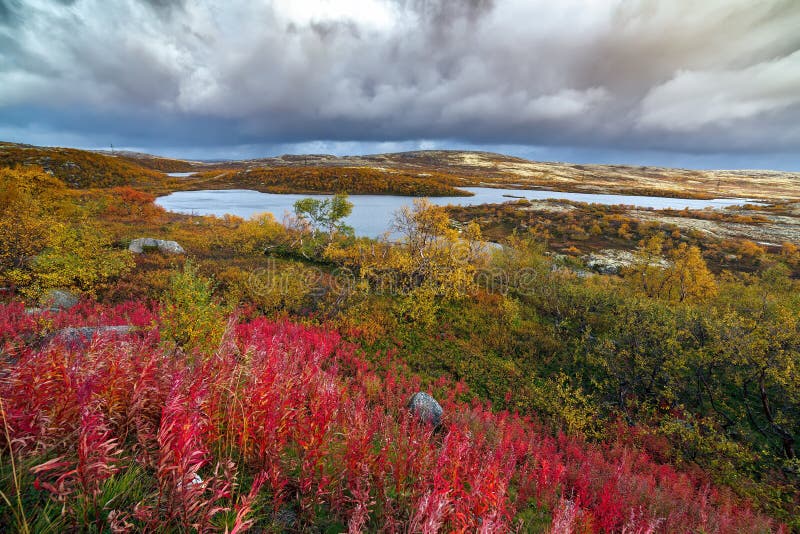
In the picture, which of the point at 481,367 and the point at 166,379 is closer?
the point at 166,379

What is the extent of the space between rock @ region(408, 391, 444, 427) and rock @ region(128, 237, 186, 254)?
2917 cm

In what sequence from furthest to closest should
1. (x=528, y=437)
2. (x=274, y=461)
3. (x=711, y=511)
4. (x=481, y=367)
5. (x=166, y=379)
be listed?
(x=481, y=367), (x=528, y=437), (x=711, y=511), (x=166, y=379), (x=274, y=461)

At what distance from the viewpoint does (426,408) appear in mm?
11234

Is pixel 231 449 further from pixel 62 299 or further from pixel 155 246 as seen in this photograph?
pixel 155 246

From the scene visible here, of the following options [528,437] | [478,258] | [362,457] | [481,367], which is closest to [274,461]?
[362,457]

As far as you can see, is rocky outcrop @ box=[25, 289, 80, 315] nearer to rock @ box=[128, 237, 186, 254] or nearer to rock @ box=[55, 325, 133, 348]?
rock @ box=[55, 325, 133, 348]

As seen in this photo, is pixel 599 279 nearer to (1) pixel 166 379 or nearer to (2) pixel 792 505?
(2) pixel 792 505

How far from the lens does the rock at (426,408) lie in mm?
10815

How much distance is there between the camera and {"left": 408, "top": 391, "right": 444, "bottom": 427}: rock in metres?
10.8

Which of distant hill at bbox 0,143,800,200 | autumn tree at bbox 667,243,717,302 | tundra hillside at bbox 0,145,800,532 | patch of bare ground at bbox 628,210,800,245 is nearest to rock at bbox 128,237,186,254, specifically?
tundra hillside at bbox 0,145,800,532

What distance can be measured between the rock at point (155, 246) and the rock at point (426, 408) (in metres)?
29.2

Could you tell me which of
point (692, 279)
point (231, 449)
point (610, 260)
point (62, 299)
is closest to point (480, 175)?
point (610, 260)

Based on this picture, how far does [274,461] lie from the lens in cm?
360

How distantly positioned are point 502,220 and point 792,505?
2521 inches
